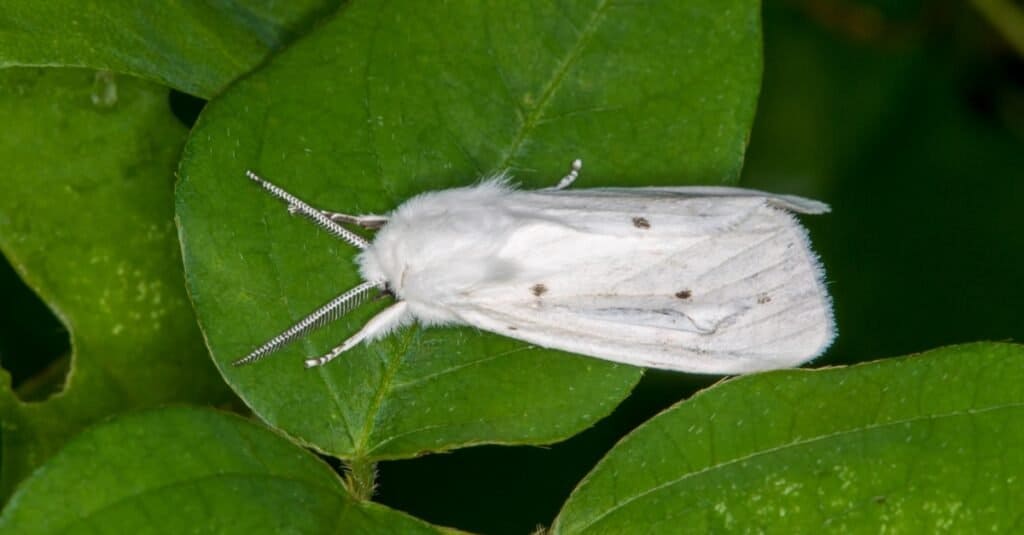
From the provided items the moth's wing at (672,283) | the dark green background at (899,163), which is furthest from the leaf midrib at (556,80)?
the dark green background at (899,163)

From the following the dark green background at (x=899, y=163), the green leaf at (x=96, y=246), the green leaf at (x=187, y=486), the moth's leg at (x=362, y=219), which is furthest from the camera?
the dark green background at (x=899, y=163)

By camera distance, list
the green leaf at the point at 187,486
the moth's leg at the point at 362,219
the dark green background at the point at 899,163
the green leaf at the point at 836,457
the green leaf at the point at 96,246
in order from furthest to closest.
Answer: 1. the dark green background at the point at 899,163
2. the green leaf at the point at 96,246
3. the moth's leg at the point at 362,219
4. the green leaf at the point at 836,457
5. the green leaf at the point at 187,486

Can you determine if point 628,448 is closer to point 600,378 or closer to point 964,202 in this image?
point 600,378

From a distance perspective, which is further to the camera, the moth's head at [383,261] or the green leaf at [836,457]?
the moth's head at [383,261]

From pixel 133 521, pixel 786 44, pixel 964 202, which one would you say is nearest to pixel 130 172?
pixel 133 521

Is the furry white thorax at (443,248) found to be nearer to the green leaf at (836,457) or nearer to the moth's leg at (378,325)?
the moth's leg at (378,325)

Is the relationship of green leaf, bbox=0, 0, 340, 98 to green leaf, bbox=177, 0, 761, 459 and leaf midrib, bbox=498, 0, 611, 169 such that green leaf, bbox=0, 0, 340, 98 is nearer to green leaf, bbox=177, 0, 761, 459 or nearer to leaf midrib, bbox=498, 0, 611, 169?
green leaf, bbox=177, 0, 761, 459
